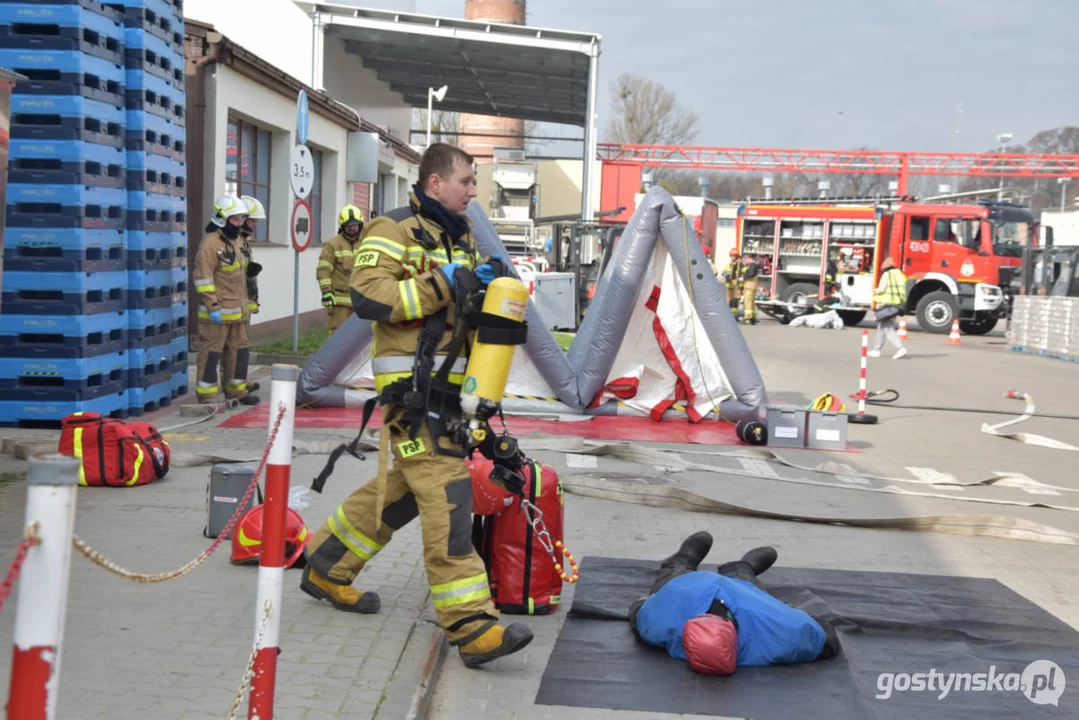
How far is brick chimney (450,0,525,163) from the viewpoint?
52559 millimetres

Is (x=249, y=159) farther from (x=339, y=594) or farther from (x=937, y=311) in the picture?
(x=937, y=311)

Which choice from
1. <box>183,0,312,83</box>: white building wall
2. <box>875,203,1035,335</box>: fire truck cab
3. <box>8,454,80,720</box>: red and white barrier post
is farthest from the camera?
<box>875,203,1035,335</box>: fire truck cab

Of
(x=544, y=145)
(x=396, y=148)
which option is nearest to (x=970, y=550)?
(x=396, y=148)

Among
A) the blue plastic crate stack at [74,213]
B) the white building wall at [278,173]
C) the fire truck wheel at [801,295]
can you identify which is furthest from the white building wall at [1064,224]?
the blue plastic crate stack at [74,213]

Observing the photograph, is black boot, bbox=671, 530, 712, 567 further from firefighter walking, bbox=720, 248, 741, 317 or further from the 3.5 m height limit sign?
firefighter walking, bbox=720, 248, 741, 317

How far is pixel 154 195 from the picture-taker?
10.4 metres

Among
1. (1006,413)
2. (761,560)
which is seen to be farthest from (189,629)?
(1006,413)

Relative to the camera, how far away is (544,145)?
64.7m

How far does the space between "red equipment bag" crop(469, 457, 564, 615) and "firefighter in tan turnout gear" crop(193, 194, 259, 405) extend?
6.16m

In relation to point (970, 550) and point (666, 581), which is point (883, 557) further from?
point (666, 581)

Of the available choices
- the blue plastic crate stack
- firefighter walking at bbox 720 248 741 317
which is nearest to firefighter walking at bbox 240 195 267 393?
the blue plastic crate stack

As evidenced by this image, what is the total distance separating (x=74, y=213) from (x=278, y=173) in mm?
11027

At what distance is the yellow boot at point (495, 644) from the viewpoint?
4480 millimetres

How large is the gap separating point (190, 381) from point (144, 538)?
24.8 ft
